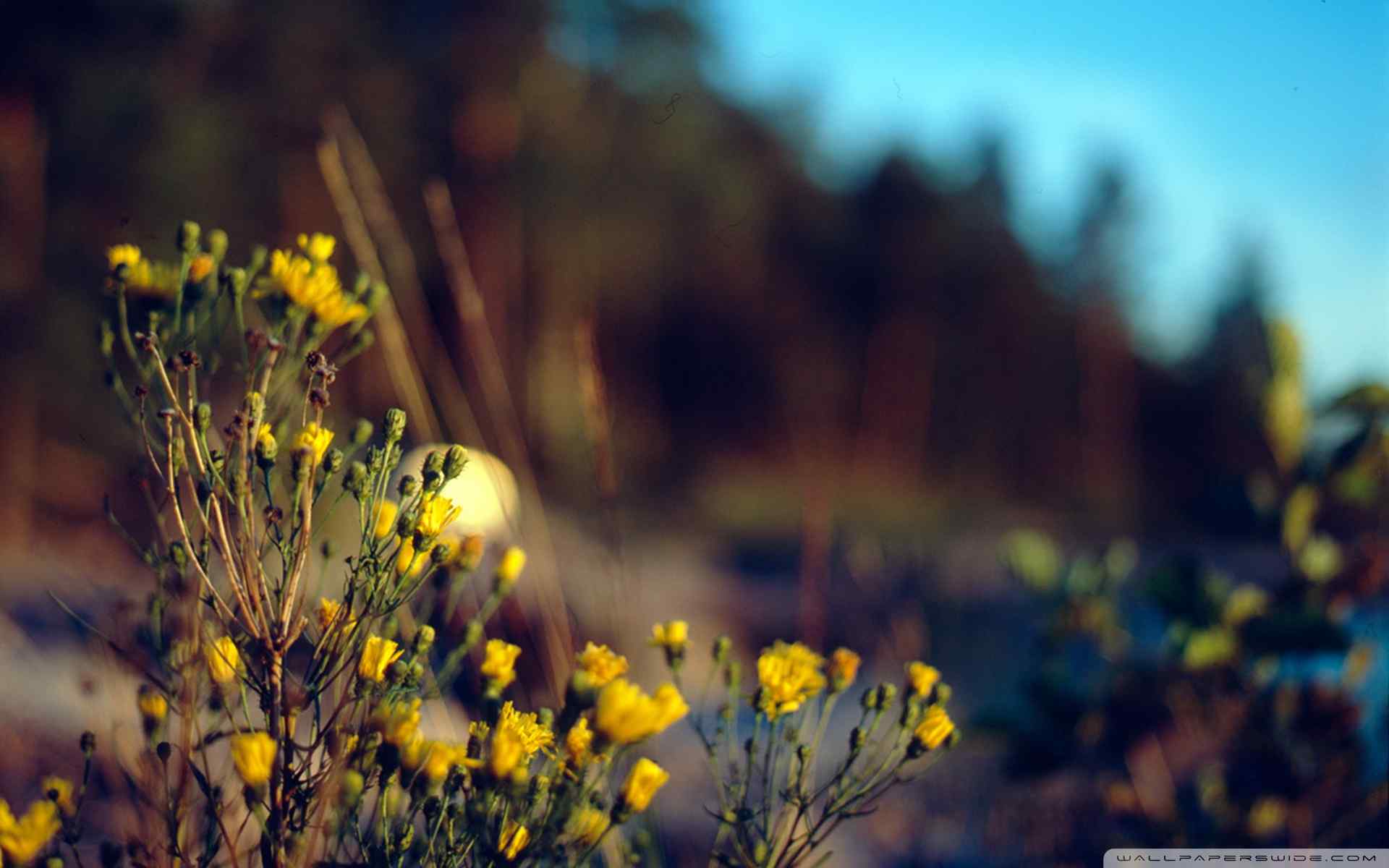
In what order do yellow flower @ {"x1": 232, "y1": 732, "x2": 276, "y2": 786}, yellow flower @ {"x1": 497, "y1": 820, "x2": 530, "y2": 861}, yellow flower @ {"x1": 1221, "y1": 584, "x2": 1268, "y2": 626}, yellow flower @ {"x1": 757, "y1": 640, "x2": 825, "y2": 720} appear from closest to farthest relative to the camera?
yellow flower @ {"x1": 232, "y1": 732, "x2": 276, "y2": 786}
yellow flower @ {"x1": 497, "y1": 820, "x2": 530, "y2": 861}
yellow flower @ {"x1": 757, "y1": 640, "x2": 825, "y2": 720}
yellow flower @ {"x1": 1221, "y1": 584, "x2": 1268, "y2": 626}

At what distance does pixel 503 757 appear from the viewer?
86 centimetres

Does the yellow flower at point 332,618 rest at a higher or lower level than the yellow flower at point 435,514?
lower

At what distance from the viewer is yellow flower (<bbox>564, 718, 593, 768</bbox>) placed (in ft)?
3.11

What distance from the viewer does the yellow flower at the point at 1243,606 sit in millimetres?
1641

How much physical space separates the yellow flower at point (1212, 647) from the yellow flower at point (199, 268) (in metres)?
1.49

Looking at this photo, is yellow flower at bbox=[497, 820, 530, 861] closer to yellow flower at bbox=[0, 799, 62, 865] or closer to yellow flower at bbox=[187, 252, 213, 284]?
yellow flower at bbox=[0, 799, 62, 865]

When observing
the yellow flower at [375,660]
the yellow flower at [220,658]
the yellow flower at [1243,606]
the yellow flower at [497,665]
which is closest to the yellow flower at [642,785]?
the yellow flower at [497,665]

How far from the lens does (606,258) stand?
10.7m

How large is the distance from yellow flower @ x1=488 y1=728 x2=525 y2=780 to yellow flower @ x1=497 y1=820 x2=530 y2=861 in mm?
72

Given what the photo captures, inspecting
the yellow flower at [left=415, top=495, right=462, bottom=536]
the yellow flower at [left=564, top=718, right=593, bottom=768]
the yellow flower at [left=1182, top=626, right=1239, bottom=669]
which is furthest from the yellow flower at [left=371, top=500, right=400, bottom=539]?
the yellow flower at [left=1182, top=626, right=1239, bottom=669]

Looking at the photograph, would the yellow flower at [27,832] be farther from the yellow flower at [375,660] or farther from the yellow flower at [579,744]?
the yellow flower at [579,744]

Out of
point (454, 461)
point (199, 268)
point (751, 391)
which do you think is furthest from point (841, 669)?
point (751, 391)

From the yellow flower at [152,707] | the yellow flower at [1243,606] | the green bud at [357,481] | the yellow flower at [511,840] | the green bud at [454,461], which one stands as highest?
the yellow flower at [1243,606]

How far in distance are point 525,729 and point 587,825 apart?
14 cm
